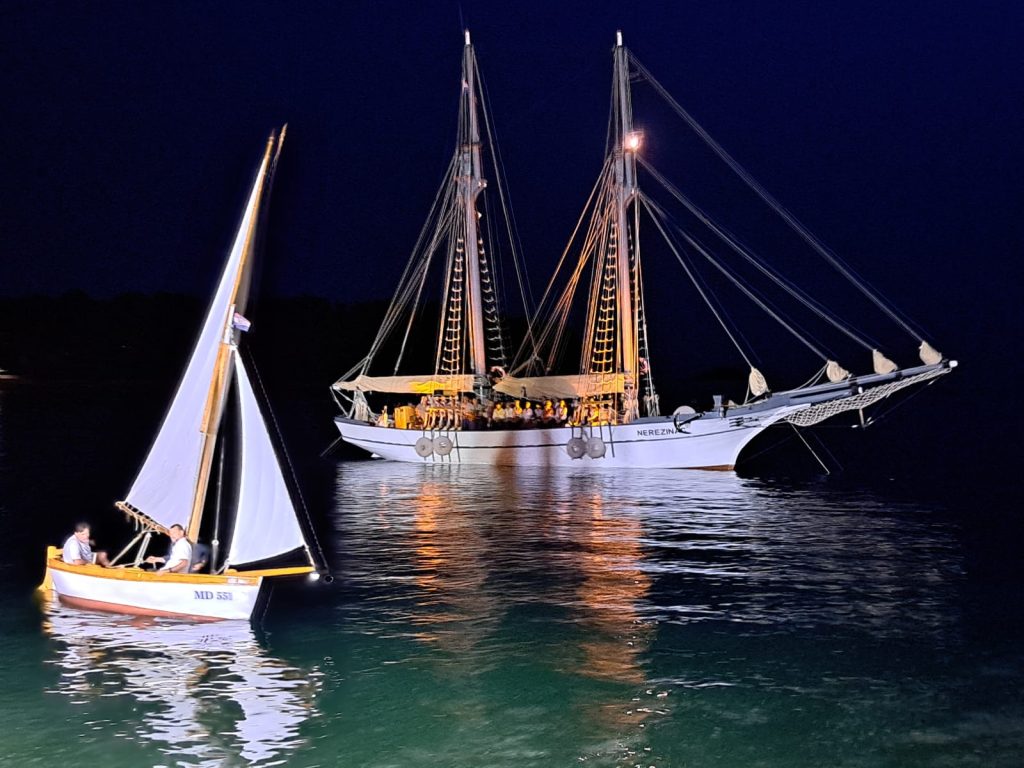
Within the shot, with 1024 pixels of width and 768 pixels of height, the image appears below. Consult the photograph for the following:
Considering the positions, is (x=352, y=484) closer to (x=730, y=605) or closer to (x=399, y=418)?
(x=399, y=418)

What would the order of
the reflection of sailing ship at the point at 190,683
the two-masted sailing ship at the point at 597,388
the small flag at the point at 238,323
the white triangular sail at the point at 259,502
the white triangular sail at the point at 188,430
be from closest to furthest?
the reflection of sailing ship at the point at 190,683
the white triangular sail at the point at 259,502
the small flag at the point at 238,323
the white triangular sail at the point at 188,430
the two-masted sailing ship at the point at 597,388

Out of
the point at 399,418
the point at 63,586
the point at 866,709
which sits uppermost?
the point at 399,418

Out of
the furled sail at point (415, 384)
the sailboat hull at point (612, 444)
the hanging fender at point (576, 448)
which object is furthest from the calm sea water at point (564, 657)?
the furled sail at point (415, 384)

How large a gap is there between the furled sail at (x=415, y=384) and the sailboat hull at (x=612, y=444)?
3159 millimetres

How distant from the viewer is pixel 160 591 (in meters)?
21.2

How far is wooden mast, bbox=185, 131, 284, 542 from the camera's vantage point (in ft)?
71.1

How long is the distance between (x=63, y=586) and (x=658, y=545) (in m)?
16.0

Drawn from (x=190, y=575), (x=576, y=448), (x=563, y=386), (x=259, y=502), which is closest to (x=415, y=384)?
(x=563, y=386)

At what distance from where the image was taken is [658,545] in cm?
3170

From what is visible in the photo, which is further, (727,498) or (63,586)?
(727,498)

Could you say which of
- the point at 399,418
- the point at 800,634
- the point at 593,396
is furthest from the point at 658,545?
the point at 399,418

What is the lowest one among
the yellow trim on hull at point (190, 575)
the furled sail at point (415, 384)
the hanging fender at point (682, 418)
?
the yellow trim on hull at point (190, 575)

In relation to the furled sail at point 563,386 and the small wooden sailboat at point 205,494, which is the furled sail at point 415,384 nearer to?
the furled sail at point 563,386

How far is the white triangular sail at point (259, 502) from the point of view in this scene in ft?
67.6
